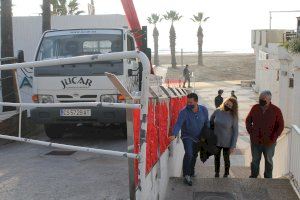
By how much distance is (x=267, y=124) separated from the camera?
733cm

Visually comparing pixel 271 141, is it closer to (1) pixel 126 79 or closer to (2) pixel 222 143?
(2) pixel 222 143

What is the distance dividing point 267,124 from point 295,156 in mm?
778

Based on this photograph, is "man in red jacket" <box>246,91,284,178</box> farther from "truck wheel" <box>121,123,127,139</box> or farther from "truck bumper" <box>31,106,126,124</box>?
"truck wheel" <box>121,123,127,139</box>

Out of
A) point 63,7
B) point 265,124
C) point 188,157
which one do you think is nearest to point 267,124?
point 265,124

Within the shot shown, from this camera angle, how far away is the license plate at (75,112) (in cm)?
904

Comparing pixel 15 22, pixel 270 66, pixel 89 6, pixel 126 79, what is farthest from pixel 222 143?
pixel 89 6

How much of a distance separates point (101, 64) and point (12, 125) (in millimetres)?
2786

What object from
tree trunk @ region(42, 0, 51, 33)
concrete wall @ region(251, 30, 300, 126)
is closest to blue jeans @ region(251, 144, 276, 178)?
concrete wall @ region(251, 30, 300, 126)

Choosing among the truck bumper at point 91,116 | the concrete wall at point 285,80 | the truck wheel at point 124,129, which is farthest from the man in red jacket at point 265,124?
the concrete wall at point 285,80

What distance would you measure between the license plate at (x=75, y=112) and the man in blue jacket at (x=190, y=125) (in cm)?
274

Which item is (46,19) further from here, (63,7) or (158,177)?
(63,7)

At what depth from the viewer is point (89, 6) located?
2577 centimetres

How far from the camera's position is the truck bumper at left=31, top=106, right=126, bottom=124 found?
353 inches

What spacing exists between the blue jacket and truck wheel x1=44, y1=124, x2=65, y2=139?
4392mm
